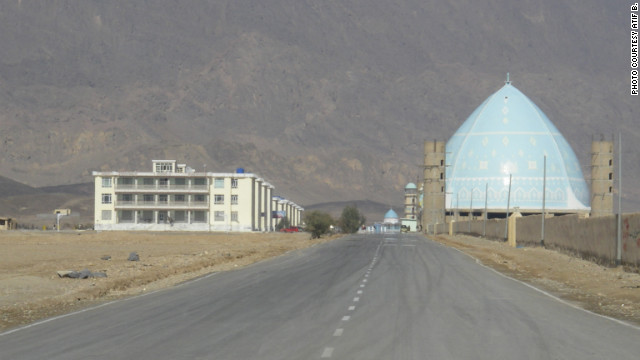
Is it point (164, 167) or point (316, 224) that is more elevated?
point (164, 167)

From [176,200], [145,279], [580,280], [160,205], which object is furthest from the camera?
[176,200]

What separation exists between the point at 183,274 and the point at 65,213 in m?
147

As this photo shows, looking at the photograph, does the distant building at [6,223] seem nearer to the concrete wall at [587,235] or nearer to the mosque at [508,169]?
the mosque at [508,169]

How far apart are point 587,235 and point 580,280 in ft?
44.3

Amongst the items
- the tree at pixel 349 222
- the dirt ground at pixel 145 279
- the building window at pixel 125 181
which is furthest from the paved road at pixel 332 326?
the tree at pixel 349 222

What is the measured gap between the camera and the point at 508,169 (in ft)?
591

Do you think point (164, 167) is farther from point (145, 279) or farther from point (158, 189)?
point (145, 279)

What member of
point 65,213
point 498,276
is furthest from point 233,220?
point 498,276

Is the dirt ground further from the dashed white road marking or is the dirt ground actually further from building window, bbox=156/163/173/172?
building window, bbox=156/163/173/172

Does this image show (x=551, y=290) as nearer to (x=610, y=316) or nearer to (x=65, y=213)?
(x=610, y=316)

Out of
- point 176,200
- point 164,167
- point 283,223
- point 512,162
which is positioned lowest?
point 283,223

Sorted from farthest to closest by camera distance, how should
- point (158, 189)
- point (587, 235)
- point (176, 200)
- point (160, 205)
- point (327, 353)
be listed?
point (176, 200) < point (158, 189) < point (160, 205) < point (587, 235) < point (327, 353)

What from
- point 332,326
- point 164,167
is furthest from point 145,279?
point 164,167

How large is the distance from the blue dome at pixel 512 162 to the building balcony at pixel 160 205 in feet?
169
